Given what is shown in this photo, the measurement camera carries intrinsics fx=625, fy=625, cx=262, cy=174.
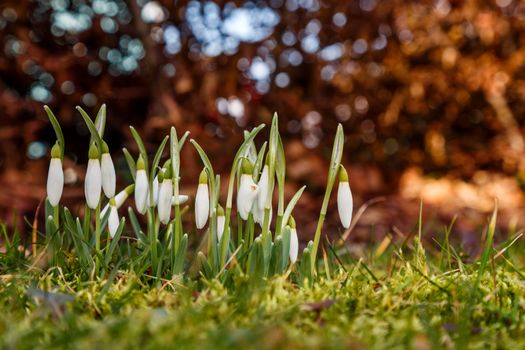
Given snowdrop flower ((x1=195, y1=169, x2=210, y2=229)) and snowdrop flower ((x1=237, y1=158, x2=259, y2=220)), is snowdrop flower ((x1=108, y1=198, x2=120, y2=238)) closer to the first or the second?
snowdrop flower ((x1=195, y1=169, x2=210, y2=229))

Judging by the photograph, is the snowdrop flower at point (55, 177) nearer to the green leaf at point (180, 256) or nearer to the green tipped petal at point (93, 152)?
the green tipped petal at point (93, 152)

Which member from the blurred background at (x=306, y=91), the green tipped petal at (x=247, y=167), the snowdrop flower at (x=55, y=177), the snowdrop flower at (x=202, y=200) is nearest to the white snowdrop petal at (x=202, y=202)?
the snowdrop flower at (x=202, y=200)

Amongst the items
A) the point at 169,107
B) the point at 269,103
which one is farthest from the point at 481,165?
the point at 169,107

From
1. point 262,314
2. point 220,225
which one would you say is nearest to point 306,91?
point 220,225

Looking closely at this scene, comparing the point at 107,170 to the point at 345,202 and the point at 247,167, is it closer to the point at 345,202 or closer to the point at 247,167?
the point at 247,167

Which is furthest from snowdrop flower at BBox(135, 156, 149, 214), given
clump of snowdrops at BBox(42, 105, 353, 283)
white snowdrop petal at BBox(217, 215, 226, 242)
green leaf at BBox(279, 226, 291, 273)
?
green leaf at BBox(279, 226, 291, 273)
